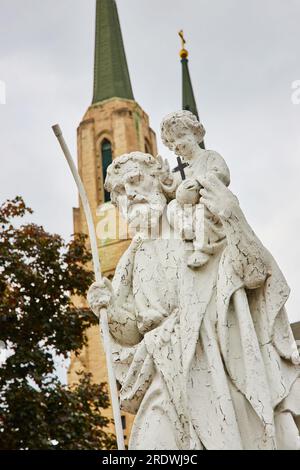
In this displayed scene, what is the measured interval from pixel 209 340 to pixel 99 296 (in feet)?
2.21

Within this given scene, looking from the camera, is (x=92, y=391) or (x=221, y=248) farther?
(x=92, y=391)

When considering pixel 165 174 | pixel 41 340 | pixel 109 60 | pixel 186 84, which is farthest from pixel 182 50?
pixel 165 174

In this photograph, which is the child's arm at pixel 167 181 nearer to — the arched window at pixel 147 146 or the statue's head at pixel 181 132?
the statue's head at pixel 181 132

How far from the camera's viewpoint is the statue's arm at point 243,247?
12.6 feet

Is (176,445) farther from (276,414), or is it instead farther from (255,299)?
(255,299)

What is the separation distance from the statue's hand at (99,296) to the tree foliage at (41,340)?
31.4ft

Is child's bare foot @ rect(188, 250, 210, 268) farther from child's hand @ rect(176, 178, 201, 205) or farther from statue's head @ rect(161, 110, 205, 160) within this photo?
statue's head @ rect(161, 110, 205, 160)

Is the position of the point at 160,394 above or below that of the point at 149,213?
below

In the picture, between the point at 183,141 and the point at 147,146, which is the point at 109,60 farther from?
the point at 183,141

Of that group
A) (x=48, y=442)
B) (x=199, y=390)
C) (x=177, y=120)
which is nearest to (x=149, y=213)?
(x=177, y=120)

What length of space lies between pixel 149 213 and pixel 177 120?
0.55m

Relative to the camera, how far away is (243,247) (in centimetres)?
386

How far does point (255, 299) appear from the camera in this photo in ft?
12.9
